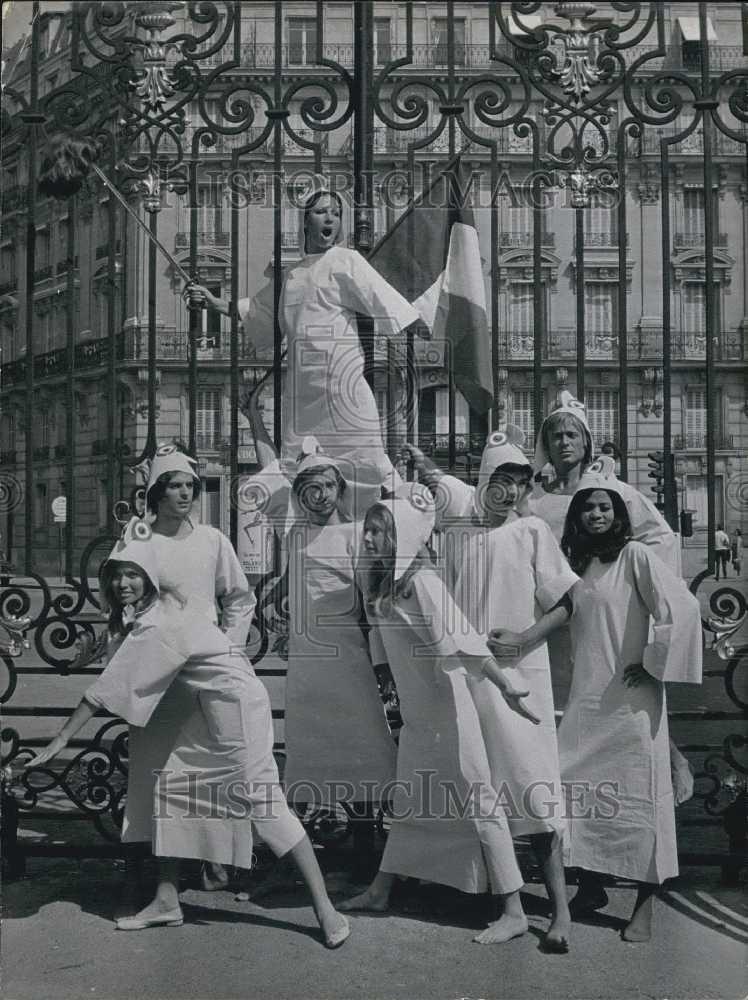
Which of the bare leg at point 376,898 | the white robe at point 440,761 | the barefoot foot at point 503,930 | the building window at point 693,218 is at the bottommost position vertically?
the barefoot foot at point 503,930

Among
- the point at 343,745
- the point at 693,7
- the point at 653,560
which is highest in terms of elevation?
the point at 693,7

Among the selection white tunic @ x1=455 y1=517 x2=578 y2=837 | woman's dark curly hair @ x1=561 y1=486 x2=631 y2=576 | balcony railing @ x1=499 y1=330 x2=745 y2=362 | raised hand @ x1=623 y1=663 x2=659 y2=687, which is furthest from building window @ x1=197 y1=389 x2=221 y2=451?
balcony railing @ x1=499 y1=330 x2=745 y2=362

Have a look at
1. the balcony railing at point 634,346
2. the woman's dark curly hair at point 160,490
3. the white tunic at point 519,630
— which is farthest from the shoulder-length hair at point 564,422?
the balcony railing at point 634,346

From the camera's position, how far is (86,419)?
20.3 ft

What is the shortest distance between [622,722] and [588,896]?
0.73 metres

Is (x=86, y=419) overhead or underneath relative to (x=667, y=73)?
underneath

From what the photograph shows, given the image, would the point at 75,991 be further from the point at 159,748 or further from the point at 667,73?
the point at 667,73

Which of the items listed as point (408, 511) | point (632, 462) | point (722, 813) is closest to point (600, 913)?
point (722, 813)

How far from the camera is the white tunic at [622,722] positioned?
4.39 meters

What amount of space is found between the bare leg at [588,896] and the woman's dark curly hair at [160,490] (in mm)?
2221

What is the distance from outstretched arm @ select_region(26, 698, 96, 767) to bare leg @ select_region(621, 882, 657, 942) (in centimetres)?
224

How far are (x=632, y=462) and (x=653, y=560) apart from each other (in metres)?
4.46

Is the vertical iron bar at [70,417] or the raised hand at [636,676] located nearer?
the raised hand at [636,676]

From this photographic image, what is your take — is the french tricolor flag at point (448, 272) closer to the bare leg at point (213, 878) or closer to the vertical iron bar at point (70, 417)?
the vertical iron bar at point (70, 417)
